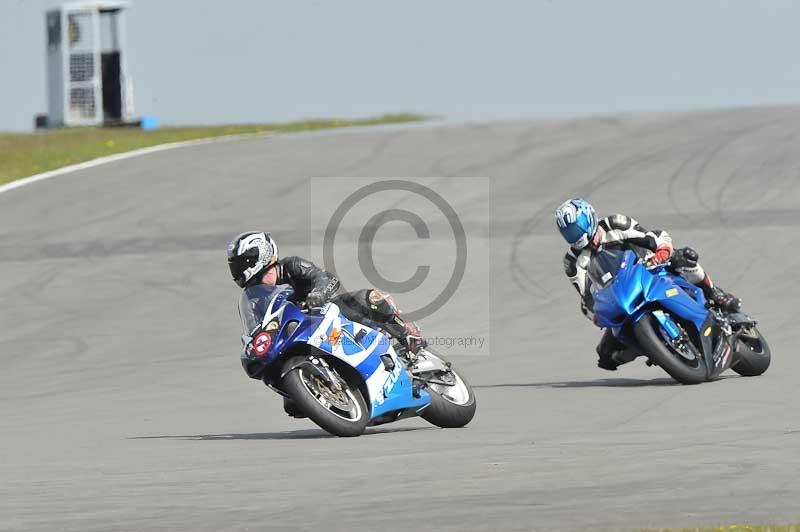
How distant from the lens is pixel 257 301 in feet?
34.3

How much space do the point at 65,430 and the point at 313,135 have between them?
2485 cm

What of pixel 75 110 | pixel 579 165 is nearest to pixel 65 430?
pixel 579 165

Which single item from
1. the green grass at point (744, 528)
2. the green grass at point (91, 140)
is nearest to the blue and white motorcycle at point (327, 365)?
the green grass at point (744, 528)

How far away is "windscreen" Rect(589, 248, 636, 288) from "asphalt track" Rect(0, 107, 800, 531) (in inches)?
39.0

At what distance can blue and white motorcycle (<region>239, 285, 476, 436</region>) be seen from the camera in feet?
33.4

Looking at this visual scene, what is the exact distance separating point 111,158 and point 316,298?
25.3 m

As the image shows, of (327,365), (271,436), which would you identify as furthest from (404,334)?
(271,436)

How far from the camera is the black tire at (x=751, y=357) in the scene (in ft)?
44.8

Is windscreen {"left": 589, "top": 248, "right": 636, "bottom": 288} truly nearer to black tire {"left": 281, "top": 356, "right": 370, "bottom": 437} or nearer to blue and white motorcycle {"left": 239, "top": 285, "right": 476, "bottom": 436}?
blue and white motorcycle {"left": 239, "top": 285, "right": 476, "bottom": 436}

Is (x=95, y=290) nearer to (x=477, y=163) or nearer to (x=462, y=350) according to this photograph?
(x=462, y=350)

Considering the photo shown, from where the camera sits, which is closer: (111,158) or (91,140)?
(111,158)

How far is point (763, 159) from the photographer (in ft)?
94.9

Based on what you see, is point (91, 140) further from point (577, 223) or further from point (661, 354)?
point (661, 354)

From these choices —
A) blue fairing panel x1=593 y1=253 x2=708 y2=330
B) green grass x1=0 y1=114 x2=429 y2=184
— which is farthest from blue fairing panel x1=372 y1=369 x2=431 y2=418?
green grass x1=0 y1=114 x2=429 y2=184
